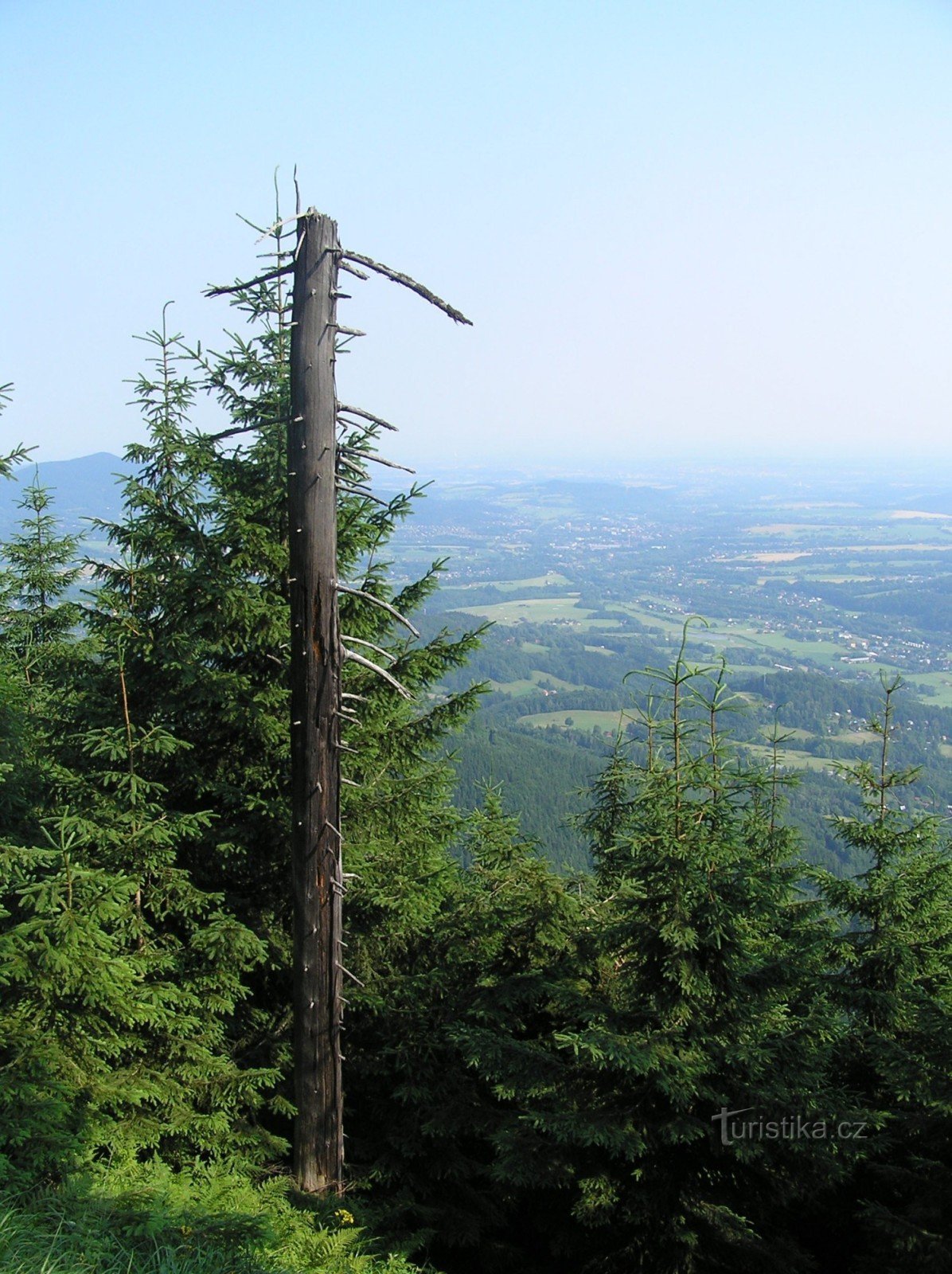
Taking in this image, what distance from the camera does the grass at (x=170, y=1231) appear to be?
346cm

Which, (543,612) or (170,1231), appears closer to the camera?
(170,1231)

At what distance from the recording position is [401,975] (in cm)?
666

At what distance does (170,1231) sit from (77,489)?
390ft

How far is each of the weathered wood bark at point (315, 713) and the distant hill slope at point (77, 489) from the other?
6241 centimetres

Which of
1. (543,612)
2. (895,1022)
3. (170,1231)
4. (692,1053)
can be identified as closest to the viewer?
(170,1231)

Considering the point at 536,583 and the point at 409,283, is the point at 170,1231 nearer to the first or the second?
the point at 409,283

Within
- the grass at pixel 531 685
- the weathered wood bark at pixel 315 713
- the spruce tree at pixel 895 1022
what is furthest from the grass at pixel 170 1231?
the grass at pixel 531 685

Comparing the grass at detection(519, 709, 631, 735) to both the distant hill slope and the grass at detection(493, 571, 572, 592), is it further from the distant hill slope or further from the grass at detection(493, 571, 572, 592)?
the grass at detection(493, 571, 572, 592)

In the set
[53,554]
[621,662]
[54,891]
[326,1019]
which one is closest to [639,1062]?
[326,1019]

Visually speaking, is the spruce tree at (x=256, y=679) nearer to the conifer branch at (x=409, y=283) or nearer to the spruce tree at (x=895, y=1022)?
the conifer branch at (x=409, y=283)

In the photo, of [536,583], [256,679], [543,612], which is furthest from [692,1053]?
[536,583]

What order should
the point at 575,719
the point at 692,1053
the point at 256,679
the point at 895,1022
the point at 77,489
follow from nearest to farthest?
the point at 692,1053, the point at 895,1022, the point at 256,679, the point at 575,719, the point at 77,489

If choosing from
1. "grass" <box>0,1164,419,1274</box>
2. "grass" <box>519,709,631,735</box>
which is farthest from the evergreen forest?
"grass" <box>519,709,631,735</box>

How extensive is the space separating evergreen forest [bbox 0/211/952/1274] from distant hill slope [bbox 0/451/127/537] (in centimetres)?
6086
